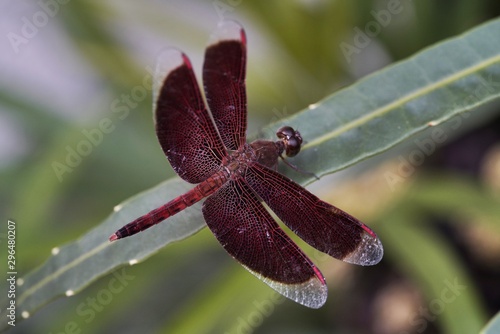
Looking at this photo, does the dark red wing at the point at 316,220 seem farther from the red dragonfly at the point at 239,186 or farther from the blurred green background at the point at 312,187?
the blurred green background at the point at 312,187

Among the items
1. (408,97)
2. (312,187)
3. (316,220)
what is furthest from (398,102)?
(312,187)

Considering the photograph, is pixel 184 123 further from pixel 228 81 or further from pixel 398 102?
pixel 398 102

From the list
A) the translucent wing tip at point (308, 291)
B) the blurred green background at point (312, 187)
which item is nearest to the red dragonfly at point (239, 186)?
the translucent wing tip at point (308, 291)

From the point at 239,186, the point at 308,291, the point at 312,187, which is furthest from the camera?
the point at 312,187

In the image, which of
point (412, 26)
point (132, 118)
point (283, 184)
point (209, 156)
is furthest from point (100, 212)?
point (412, 26)

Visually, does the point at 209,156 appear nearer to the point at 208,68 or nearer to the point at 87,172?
the point at 208,68

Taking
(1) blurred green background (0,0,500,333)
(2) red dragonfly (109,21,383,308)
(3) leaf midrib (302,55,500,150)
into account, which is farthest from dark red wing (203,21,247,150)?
(1) blurred green background (0,0,500,333)
